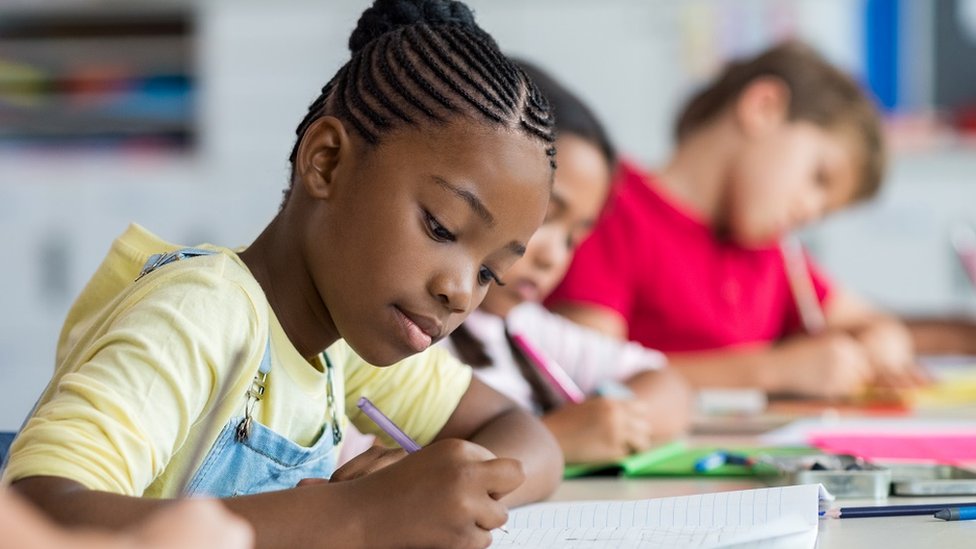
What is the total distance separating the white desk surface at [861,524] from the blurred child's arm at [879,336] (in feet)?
3.01

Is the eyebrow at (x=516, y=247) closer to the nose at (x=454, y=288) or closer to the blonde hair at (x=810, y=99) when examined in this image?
the nose at (x=454, y=288)

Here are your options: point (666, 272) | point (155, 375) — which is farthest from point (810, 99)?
point (155, 375)

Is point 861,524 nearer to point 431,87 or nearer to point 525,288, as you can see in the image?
point 431,87

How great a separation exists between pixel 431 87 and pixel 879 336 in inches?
54.1

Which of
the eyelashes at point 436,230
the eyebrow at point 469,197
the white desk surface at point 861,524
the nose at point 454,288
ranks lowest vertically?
the white desk surface at point 861,524

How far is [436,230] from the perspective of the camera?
25.5 inches

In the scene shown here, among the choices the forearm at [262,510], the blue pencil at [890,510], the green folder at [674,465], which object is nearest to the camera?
the forearm at [262,510]

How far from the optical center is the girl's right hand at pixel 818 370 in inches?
63.9

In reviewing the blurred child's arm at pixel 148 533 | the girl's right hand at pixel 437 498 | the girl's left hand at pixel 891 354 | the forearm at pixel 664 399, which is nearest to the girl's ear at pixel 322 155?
the girl's right hand at pixel 437 498

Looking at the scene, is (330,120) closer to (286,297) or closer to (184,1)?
(286,297)

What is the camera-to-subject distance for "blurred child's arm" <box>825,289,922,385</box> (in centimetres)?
174

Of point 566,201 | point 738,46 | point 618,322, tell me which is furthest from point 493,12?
point 566,201

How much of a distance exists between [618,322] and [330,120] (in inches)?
41.4

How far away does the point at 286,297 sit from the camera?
2.33 feet
